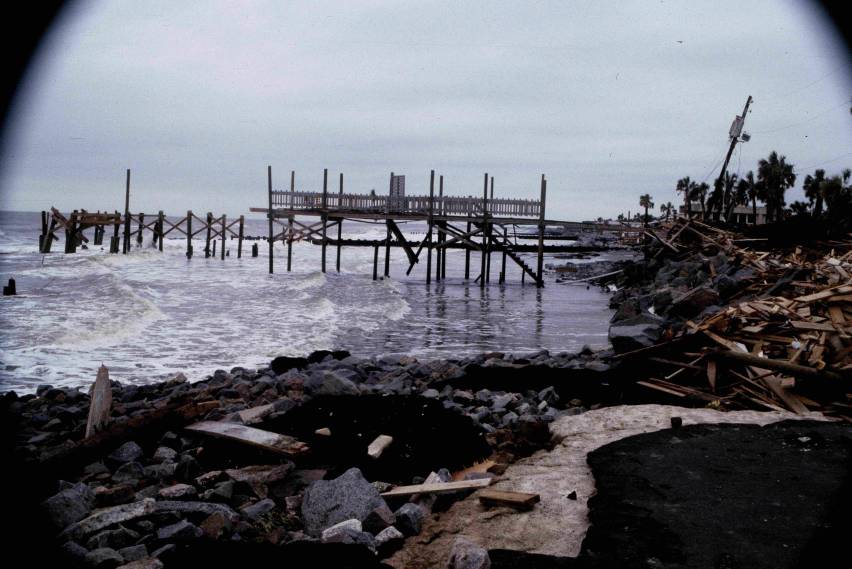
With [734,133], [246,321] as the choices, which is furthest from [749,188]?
[246,321]

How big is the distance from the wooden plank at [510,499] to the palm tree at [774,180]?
58.2 m

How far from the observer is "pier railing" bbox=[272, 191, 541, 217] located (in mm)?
28656

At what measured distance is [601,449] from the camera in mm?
4820

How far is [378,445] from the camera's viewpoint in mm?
5234

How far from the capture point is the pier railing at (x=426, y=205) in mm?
28656

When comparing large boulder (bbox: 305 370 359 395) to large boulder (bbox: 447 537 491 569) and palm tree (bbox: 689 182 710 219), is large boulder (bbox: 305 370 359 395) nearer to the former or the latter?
large boulder (bbox: 447 537 491 569)

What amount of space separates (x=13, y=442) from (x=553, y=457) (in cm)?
497

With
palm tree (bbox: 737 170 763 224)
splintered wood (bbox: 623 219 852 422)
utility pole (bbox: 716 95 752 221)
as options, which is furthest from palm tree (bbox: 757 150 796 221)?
splintered wood (bbox: 623 219 852 422)

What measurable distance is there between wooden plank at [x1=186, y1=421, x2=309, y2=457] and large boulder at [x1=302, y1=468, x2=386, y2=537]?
0.93 metres

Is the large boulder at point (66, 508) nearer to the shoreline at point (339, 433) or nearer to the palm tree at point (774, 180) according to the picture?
the shoreline at point (339, 433)

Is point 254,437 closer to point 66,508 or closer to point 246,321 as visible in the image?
point 66,508

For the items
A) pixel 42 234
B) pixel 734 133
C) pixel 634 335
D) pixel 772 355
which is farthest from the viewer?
pixel 42 234

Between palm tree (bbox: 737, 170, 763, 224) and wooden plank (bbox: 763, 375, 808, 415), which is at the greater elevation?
palm tree (bbox: 737, 170, 763, 224)

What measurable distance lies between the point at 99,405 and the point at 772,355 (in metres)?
7.08
